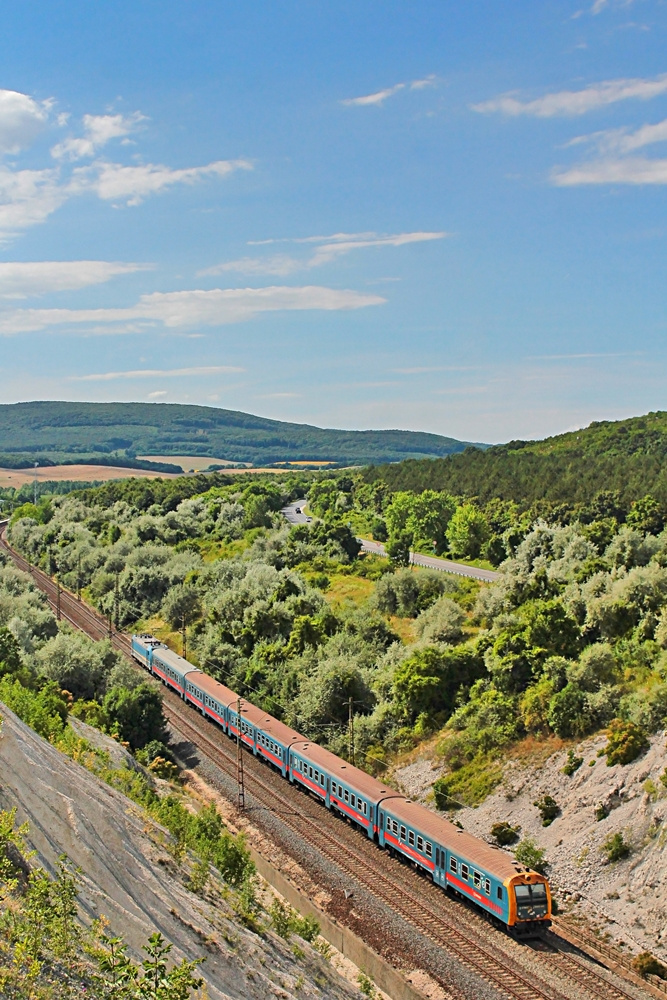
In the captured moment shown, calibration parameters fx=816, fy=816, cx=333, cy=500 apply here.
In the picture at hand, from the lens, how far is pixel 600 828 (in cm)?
3234

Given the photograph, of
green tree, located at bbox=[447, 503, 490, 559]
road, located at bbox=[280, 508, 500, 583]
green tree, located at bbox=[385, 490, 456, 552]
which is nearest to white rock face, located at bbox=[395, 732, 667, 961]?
road, located at bbox=[280, 508, 500, 583]

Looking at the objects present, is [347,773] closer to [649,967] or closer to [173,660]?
[649,967]

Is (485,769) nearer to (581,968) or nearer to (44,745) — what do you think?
(581,968)

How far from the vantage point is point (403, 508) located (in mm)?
100875

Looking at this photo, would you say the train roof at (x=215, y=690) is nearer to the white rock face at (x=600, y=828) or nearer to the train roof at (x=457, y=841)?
the white rock face at (x=600, y=828)

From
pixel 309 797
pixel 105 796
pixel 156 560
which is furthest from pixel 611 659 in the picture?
pixel 156 560

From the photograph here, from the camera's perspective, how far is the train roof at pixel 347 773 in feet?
111

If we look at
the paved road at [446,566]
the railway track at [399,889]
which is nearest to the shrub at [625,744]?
the railway track at [399,889]

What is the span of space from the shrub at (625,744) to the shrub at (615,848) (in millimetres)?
3804

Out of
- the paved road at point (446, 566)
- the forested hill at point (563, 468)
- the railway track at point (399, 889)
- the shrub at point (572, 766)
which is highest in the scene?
the forested hill at point (563, 468)

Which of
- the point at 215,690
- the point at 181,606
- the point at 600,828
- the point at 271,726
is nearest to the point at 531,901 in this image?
the point at 600,828

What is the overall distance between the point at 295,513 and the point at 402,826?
100m

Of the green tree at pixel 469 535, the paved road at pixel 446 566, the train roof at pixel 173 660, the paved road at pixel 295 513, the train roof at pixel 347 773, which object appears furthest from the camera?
the paved road at pixel 295 513

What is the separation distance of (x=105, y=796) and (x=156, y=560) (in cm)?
6530
